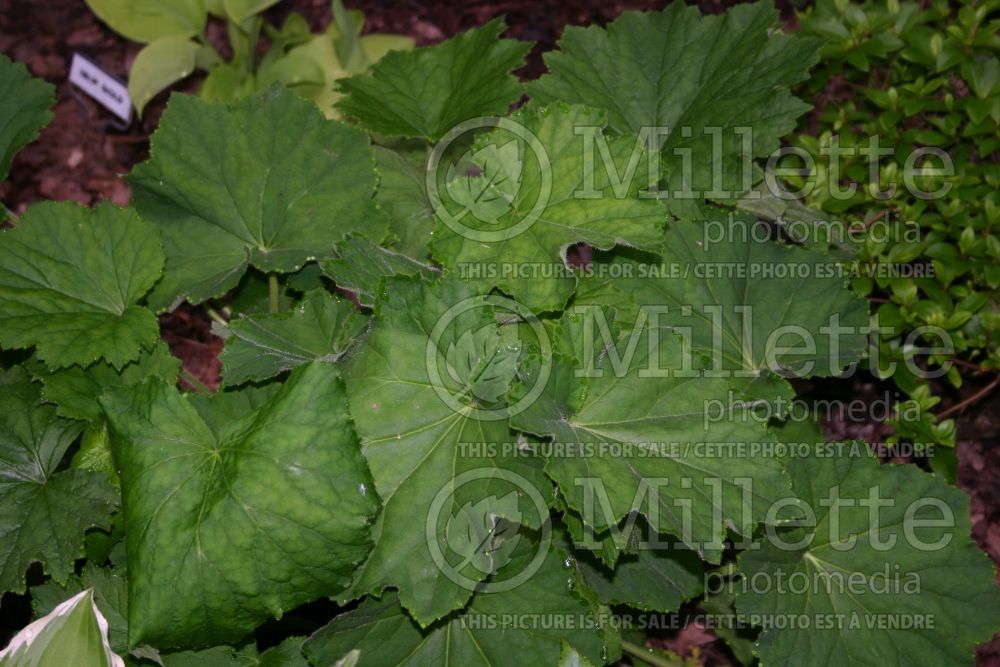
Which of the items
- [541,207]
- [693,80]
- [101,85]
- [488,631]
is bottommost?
[488,631]

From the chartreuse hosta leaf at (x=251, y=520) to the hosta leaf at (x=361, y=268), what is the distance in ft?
0.80

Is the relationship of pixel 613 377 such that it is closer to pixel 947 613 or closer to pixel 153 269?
pixel 947 613

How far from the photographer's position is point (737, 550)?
2.15 meters

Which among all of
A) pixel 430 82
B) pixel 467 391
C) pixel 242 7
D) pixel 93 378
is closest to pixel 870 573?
pixel 467 391

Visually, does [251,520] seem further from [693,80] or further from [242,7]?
[242,7]

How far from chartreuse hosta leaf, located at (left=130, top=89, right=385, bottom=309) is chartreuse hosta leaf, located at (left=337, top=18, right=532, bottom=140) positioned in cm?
10

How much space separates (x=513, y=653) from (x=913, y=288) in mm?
1274

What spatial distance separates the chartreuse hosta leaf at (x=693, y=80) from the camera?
1979 mm

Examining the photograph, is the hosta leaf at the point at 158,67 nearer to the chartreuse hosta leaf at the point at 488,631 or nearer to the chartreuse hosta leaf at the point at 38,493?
the chartreuse hosta leaf at the point at 38,493

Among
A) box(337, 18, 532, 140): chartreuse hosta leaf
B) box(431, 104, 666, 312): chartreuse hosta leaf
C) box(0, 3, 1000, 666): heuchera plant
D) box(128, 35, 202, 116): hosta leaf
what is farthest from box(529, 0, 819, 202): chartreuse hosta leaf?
box(128, 35, 202, 116): hosta leaf

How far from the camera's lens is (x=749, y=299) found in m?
1.96

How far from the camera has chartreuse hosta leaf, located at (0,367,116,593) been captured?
1774mm

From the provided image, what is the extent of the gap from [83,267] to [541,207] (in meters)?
0.96

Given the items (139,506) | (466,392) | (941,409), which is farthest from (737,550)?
(139,506)
